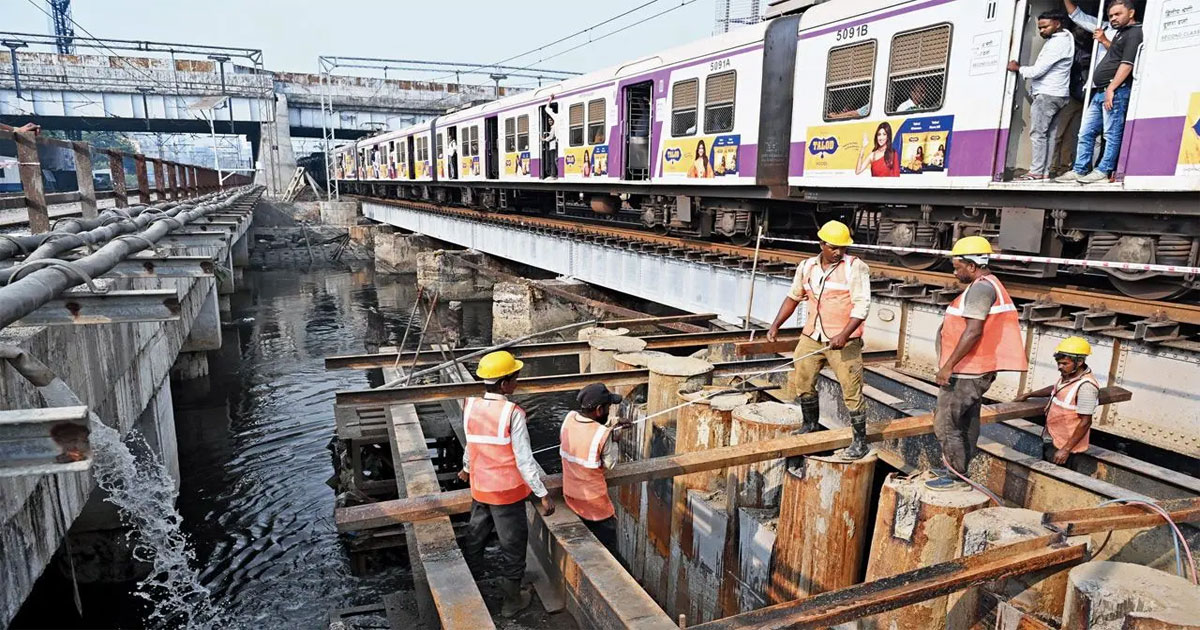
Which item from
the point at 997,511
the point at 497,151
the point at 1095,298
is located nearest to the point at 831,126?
the point at 1095,298

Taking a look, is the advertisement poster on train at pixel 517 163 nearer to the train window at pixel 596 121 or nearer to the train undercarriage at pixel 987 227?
the train window at pixel 596 121

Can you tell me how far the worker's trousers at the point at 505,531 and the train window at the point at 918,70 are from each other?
693cm

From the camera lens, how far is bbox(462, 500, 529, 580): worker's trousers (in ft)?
14.9

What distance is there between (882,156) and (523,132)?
442 inches

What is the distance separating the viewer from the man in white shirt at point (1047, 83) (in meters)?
6.87

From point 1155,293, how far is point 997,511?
3.98 meters

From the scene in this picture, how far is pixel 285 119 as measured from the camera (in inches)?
1941

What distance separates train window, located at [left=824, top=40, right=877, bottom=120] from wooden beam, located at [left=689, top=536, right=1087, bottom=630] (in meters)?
6.58

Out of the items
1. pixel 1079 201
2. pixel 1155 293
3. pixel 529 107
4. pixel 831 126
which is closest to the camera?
pixel 1155 293

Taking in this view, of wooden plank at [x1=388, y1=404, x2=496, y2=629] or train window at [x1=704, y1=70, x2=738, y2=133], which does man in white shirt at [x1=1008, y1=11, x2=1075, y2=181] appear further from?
wooden plank at [x1=388, y1=404, x2=496, y2=629]

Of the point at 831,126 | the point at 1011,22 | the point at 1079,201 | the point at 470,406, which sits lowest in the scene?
the point at 470,406

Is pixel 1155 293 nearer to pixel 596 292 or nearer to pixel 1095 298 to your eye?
pixel 1095 298

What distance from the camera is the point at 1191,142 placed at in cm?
598

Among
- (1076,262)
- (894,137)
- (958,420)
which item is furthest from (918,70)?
A: (958,420)
